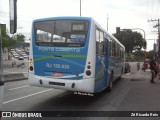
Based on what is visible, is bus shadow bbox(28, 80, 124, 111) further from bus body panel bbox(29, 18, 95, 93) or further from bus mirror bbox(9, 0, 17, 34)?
bus mirror bbox(9, 0, 17, 34)

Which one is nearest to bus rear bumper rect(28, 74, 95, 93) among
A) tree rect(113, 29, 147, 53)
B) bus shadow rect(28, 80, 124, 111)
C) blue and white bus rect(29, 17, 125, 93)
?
blue and white bus rect(29, 17, 125, 93)

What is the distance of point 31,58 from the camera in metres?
11.6

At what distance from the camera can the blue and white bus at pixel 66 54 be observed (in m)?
10.8

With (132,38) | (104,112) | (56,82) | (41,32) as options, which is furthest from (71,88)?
(132,38)

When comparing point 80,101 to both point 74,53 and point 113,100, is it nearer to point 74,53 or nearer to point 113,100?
point 113,100

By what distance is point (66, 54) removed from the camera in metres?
11.0

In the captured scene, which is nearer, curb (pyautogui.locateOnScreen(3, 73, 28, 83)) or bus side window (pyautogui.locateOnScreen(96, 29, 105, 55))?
bus side window (pyautogui.locateOnScreen(96, 29, 105, 55))

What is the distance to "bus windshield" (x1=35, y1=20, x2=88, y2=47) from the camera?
1110 cm

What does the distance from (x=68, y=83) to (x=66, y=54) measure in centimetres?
102

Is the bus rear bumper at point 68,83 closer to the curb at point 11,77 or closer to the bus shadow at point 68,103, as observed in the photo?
the bus shadow at point 68,103

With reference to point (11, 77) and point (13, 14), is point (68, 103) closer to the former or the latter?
point (13, 14)

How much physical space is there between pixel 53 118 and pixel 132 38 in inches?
4279

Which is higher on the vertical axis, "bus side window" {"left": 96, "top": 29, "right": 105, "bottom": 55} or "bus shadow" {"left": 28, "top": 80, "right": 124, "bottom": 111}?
"bus side window" {"left": 96, "top": 29, "right": 105, "bottom": 55}

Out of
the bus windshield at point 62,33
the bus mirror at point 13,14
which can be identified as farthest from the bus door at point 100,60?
the bus mirror at point 13,14
